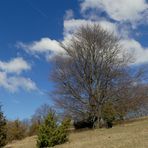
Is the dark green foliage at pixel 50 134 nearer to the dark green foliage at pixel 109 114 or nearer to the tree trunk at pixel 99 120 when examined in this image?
the dark green foliage at pixel 109 114

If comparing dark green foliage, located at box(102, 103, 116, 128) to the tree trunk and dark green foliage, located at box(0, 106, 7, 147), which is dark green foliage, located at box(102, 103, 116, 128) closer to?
the tree trunk

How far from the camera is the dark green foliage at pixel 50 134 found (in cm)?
2631

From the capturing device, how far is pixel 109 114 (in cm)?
3941

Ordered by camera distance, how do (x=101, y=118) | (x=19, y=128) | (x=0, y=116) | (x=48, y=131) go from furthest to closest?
(x=19, y=128)
(x=101, y=118)
(x=0, y=116)
(x=48, y=131)

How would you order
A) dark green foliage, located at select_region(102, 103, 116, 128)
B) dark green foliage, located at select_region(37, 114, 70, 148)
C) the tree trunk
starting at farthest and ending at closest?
1. the tree trunk
2. dark green foliage, located at select_region(102, 103, 116, 128)
3. dark green foliage, located at select_region(37, 114, 70, 148)

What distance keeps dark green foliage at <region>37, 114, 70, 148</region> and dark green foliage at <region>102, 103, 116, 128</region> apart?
37.8ft

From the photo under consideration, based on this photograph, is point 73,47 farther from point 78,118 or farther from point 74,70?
point 78,118

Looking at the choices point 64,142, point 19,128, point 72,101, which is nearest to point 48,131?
point 64,142

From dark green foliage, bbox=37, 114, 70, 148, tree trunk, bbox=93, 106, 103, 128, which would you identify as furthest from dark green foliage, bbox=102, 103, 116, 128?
dark green foliage, bbox=37, 114, 70, 148

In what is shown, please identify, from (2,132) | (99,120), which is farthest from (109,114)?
(2,132)

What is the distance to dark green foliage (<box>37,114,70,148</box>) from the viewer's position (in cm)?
2631

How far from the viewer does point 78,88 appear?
41.0 meters

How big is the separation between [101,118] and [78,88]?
4.01 m

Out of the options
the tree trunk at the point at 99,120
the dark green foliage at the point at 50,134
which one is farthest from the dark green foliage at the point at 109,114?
the dark green foliage at the point at 50,134
